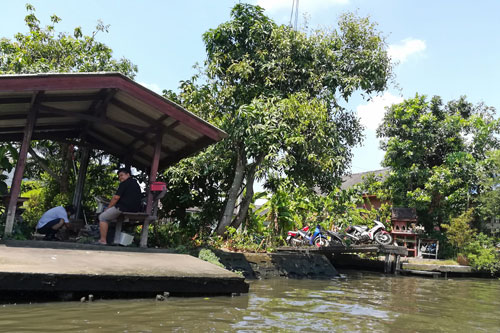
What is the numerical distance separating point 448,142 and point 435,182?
115 inches

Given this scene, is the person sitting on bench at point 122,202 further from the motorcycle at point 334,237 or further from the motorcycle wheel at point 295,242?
the motorcycle wheel at point 295,242

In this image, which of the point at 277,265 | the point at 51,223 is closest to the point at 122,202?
the point at 51,223

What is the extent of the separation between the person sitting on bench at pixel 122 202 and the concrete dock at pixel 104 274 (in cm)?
74

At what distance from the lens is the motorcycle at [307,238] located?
17609 mm

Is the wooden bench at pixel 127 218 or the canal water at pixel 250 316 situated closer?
the canal water at pixel 250 316

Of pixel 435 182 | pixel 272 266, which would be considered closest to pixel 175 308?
pixel 272 266

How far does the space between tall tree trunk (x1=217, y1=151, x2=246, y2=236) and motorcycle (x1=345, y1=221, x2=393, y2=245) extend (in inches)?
225

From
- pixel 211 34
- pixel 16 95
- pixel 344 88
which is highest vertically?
pixel 211 34

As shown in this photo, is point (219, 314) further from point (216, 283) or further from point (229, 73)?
point (229, 73)

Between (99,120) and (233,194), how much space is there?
256 inches

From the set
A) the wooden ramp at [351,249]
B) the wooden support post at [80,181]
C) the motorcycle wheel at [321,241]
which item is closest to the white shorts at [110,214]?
the wooden support post at [80,181]

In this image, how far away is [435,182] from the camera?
22.0 m

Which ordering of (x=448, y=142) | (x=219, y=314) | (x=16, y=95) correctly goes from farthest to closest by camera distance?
(x=448, y=142) → (x=16, y=95) → (x=219, y=314)

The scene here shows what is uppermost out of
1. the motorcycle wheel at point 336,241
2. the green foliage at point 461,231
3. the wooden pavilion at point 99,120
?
the wooden pavilion at point 99,120
